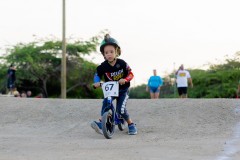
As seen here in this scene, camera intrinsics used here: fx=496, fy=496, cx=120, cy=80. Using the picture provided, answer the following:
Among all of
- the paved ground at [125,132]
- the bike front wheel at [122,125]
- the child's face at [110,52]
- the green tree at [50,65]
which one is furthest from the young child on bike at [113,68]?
the green tree at [50,65]

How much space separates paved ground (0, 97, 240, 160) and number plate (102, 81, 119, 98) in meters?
0.72

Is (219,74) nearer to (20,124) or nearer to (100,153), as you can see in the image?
(20,124)

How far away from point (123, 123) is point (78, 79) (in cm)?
2715

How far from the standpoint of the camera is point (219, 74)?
1406 inches

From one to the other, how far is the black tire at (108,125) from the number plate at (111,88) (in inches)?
11.3

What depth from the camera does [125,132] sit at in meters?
8.83

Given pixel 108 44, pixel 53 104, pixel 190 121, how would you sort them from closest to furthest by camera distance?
pixel 108 44, pixel 190 121, pixel 53 104

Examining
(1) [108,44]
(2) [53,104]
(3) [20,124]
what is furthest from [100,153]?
(2) [53,104]

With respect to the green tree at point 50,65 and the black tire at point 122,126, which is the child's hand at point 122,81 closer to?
the black tire at point 122,126

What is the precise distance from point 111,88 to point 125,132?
1052 mm

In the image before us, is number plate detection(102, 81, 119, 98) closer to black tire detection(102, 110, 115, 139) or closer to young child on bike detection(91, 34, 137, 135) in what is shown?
young child on bike detection(91, 34, 137, 135)

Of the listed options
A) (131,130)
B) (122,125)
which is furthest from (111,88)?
(122,125)

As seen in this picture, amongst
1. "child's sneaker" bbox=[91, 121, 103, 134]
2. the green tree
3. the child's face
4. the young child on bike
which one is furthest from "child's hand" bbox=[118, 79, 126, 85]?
the green tree

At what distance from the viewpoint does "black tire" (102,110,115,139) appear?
786 cm
